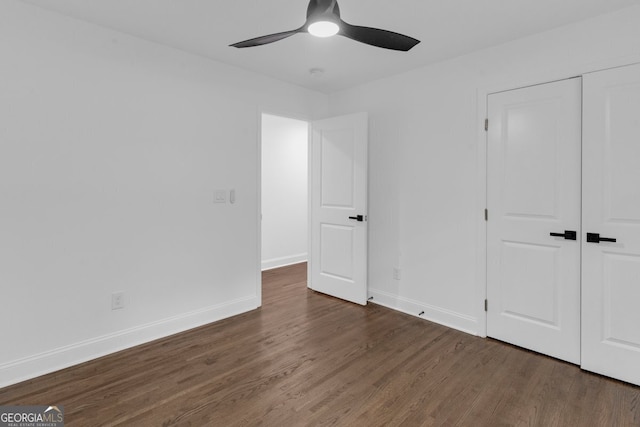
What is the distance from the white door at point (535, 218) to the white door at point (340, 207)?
1287 millimetres

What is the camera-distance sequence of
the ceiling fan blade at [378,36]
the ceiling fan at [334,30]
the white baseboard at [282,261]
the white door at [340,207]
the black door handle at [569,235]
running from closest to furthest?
1. the ceiling fan at [334,30]
2. the ceiling fan blade at [378,36]
3. the black door handle at [569,235]
4. the white door at [340,207]
5. the white baseboard at [282,261]

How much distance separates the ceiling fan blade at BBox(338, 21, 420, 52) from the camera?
5.52 feet

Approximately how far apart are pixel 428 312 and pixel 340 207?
1.47m

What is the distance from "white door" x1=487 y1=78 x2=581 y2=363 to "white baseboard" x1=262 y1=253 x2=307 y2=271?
345 cm

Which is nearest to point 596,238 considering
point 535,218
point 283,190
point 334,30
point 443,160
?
point 535,218

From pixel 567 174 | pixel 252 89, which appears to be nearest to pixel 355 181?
pixel 252 89

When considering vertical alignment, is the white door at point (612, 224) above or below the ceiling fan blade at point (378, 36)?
below

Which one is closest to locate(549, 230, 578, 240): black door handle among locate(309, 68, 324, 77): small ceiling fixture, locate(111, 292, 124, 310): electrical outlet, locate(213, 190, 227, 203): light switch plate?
locate(309, 68, 324, 77): small ceiling fixture

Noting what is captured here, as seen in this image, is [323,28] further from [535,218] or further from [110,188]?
[535,218]

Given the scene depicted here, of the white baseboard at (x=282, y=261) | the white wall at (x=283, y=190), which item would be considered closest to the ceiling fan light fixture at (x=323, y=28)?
the white wall at (x=283, y=190)

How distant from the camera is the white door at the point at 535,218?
8.16 feet

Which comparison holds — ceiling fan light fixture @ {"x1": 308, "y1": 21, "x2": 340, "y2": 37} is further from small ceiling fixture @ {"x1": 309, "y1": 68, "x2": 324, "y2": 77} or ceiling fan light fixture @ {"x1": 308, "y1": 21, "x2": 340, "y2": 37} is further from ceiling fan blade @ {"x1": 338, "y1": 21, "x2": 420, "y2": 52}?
small ceiling fixture @ {"x1": 309, "y1": 68, "x2": 324, "y2": 77}

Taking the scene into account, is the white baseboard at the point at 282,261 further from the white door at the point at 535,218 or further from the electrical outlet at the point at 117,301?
the white door at the point at 535,218

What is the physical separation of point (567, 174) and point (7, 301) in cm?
403
